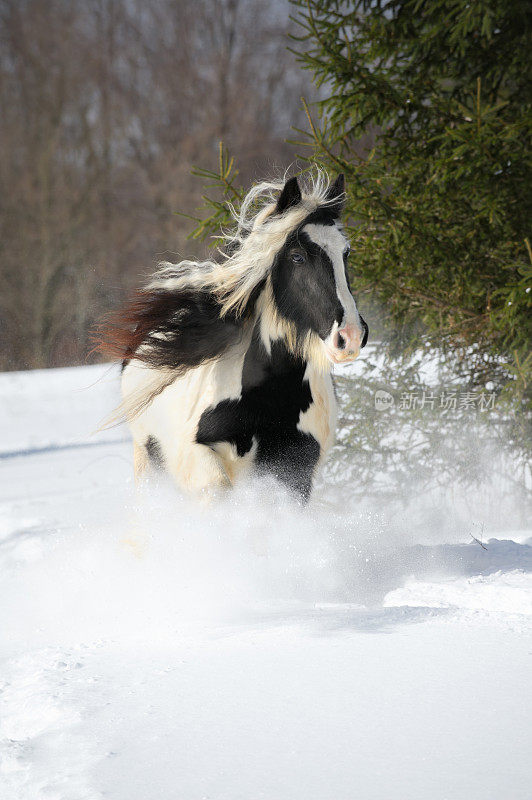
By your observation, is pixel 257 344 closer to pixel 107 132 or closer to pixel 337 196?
pixel 337 196

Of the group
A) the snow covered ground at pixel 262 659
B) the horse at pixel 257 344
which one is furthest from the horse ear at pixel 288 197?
the snow covered ground at pixel 262 659

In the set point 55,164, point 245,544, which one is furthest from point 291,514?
point 55,164

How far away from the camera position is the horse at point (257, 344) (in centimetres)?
394

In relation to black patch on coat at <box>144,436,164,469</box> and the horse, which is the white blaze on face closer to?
the horse

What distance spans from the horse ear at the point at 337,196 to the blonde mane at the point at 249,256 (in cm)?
3

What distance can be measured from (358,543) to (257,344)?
137cm

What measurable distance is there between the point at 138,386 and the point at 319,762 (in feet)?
9.76

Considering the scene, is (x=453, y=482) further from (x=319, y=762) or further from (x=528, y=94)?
(x=319, y=762)

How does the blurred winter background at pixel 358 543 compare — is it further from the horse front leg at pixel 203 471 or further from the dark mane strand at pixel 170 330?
the dark mane strand at pixel 170 330

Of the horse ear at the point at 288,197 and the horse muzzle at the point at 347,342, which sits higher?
the horse ear at the point at 288,197

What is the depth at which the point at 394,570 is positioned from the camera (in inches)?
174

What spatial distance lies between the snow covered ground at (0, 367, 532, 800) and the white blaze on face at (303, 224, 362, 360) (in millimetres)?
1008

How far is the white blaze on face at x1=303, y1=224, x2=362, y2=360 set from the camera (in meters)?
3.77

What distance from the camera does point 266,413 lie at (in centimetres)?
418
